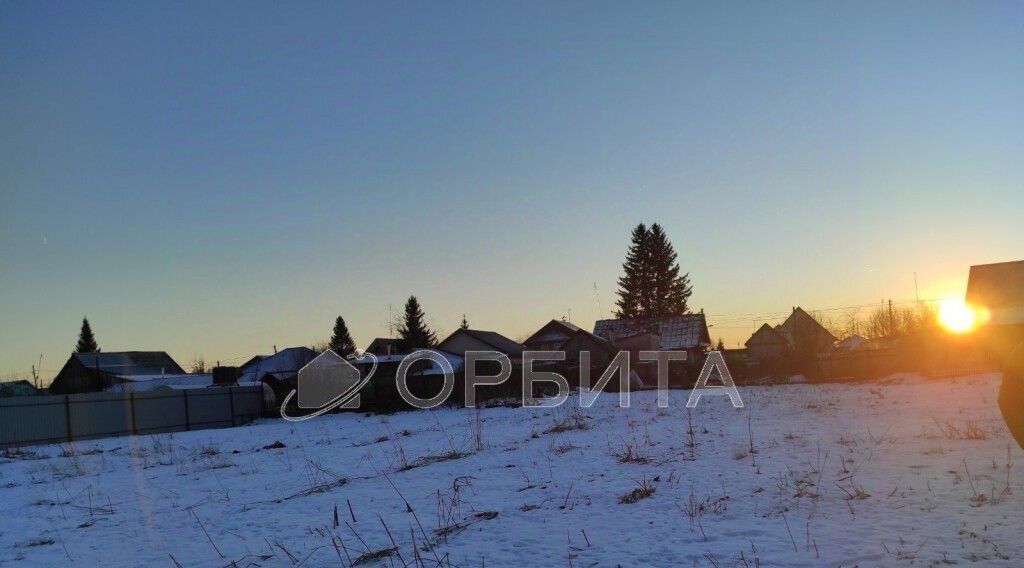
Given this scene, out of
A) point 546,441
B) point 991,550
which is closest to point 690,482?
point 991,550

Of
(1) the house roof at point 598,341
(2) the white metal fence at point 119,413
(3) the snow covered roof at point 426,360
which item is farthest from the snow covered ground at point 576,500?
(1) the house roof at point 598,341

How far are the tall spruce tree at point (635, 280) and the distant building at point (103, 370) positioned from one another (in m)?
41.9

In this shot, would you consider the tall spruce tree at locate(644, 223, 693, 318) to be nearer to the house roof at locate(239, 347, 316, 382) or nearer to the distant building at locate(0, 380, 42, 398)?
the house roof at locate(239, 347, 316, 382)

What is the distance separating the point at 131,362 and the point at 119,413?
115ft

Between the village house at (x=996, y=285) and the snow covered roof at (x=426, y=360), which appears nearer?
the village house at (x=996, y=285)

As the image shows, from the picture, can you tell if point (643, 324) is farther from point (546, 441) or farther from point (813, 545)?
point (813, 545)

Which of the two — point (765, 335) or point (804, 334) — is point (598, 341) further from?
point (765, 335)

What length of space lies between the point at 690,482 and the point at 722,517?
75.3 inches

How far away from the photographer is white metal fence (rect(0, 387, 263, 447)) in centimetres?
2402

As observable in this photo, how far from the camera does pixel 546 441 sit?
14625 mm

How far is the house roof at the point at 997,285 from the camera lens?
2825 centimetres

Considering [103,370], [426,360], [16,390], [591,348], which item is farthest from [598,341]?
[103,370]

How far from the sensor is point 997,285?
99.2 feet

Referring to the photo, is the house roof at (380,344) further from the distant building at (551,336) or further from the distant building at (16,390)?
the distant building at (16,390)
